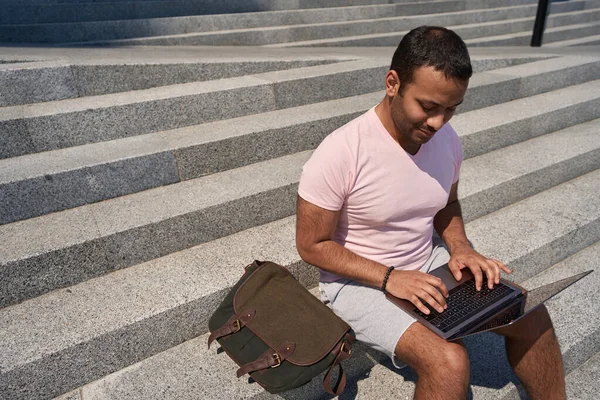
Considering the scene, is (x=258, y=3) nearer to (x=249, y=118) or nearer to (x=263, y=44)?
(x=263, y=44)

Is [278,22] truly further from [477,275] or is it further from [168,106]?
[477,275]

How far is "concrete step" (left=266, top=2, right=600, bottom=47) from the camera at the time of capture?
21.1 ft

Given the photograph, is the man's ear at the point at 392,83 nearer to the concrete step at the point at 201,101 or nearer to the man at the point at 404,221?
the man at the point at 404,221

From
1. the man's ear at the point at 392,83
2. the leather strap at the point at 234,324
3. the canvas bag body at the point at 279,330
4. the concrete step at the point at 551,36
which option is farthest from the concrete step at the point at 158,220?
the concrete step at the point at 551,36

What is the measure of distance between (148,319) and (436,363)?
1.35 meters

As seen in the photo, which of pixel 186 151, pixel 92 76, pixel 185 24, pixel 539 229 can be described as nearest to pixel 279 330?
pixel 186 151

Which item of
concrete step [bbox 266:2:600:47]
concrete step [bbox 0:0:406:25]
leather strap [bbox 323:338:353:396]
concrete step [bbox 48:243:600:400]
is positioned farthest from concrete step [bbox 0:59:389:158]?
concrete step [bbox 0:0:406:25]

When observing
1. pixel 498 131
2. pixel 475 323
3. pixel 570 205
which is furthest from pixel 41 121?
pixel 570 205

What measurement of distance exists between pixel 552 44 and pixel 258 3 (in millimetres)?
5309

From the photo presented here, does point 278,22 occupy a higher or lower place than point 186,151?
higher

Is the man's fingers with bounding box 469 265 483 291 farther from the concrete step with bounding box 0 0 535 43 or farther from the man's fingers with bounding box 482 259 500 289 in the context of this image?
the concrete step with bounding box 0 0 535 43

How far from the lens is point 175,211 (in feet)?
8.50

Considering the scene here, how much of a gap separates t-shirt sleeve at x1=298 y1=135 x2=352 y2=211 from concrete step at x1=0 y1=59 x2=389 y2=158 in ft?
6.03

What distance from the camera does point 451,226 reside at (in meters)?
2.28
